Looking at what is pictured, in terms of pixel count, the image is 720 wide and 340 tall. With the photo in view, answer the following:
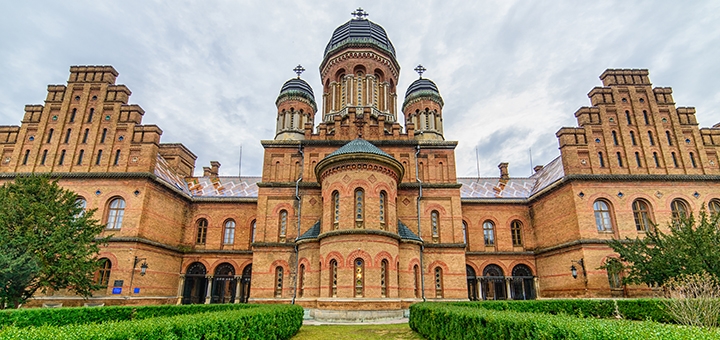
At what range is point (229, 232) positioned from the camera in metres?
28.4

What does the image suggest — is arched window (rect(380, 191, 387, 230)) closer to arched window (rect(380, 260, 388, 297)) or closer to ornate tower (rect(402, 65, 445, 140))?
arched window (rect(380, 260, 388, 297))

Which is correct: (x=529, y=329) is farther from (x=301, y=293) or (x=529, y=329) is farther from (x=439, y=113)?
(x=439, y=113)

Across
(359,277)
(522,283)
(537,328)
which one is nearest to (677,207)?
(522,283)

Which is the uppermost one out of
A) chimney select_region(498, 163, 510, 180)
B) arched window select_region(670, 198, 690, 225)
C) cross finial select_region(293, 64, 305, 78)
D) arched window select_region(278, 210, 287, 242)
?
cross finial select_region(293, 64, 305, 78)

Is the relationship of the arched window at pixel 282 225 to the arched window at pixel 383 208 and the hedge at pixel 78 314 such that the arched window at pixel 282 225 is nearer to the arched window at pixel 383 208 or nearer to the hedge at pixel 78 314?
the arched window at pixel 383 208

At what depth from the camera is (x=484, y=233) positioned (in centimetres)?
2878

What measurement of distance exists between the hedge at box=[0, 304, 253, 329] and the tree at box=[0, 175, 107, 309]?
2717 millimetres

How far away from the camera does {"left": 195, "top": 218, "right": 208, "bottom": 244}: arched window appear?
91.2 ft

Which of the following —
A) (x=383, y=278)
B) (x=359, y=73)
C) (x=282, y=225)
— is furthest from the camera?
(x=359, y=73)

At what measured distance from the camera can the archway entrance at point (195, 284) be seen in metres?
26.6

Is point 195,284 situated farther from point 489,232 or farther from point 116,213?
point 489,232

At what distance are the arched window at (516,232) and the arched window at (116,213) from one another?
2690 cm

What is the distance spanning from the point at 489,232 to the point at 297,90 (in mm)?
19677

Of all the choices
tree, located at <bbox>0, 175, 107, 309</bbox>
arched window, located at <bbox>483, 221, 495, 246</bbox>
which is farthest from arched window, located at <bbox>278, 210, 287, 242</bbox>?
arched window, located at <bbox>483, 221, 495, 246</bbox>
